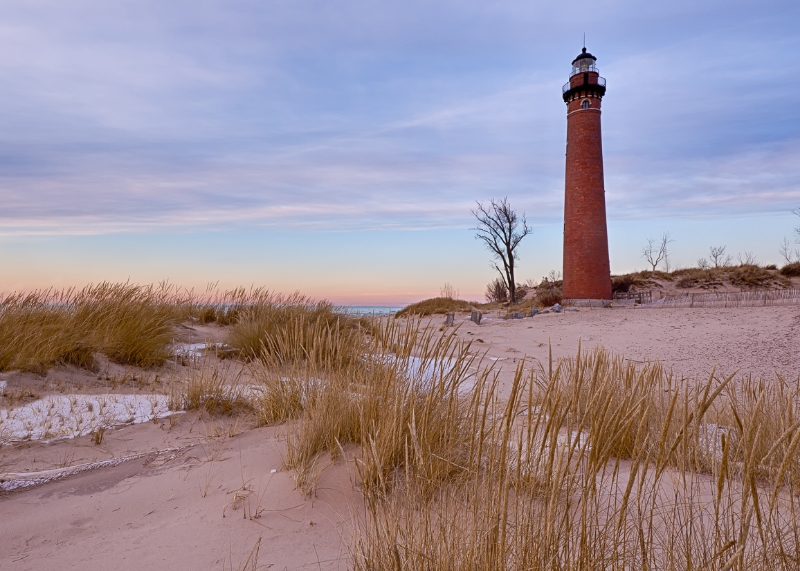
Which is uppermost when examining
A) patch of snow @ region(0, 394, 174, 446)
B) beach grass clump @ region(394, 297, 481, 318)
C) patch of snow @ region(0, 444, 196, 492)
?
beach grass clump @ region(394, 297, 481, 318)

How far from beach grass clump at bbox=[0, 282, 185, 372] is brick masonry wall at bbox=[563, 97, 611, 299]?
17.2 meters

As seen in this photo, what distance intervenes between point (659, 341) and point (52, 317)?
10.1m

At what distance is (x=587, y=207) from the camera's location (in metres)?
20.9

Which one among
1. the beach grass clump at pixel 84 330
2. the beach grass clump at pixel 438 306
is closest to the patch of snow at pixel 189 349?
the beach grass clump at pixel 84 330

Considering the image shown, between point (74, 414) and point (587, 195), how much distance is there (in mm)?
19948

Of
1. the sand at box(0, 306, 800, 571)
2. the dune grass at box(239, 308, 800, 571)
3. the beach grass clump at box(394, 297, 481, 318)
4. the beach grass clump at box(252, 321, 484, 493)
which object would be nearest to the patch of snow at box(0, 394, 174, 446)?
the sand at box(0, 306, 800, 571)

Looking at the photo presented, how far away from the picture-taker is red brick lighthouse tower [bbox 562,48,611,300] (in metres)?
20.8

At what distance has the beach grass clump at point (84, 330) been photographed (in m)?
5.46

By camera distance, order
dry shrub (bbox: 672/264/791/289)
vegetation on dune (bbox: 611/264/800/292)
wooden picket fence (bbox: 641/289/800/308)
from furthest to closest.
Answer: vegetation on dune (bbox: 611/264/800/292) < dry shrub (bbox: 672/264/791/289) < wooden picket fence (bbox: 641/289/800/308)

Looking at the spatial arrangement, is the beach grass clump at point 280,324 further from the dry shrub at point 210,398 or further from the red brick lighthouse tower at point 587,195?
the red brick lighthouse tower at point 587,195

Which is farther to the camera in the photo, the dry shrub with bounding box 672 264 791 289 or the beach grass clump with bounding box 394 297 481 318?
the dry shrub with bounding box 672 264 791 289

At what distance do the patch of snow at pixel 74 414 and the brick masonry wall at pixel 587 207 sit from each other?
18859mm

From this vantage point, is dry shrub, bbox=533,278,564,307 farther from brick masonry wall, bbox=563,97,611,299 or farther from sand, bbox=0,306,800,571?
sand, bbox=0,306,800,571

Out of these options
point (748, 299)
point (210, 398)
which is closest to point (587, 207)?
point (748, 299)
